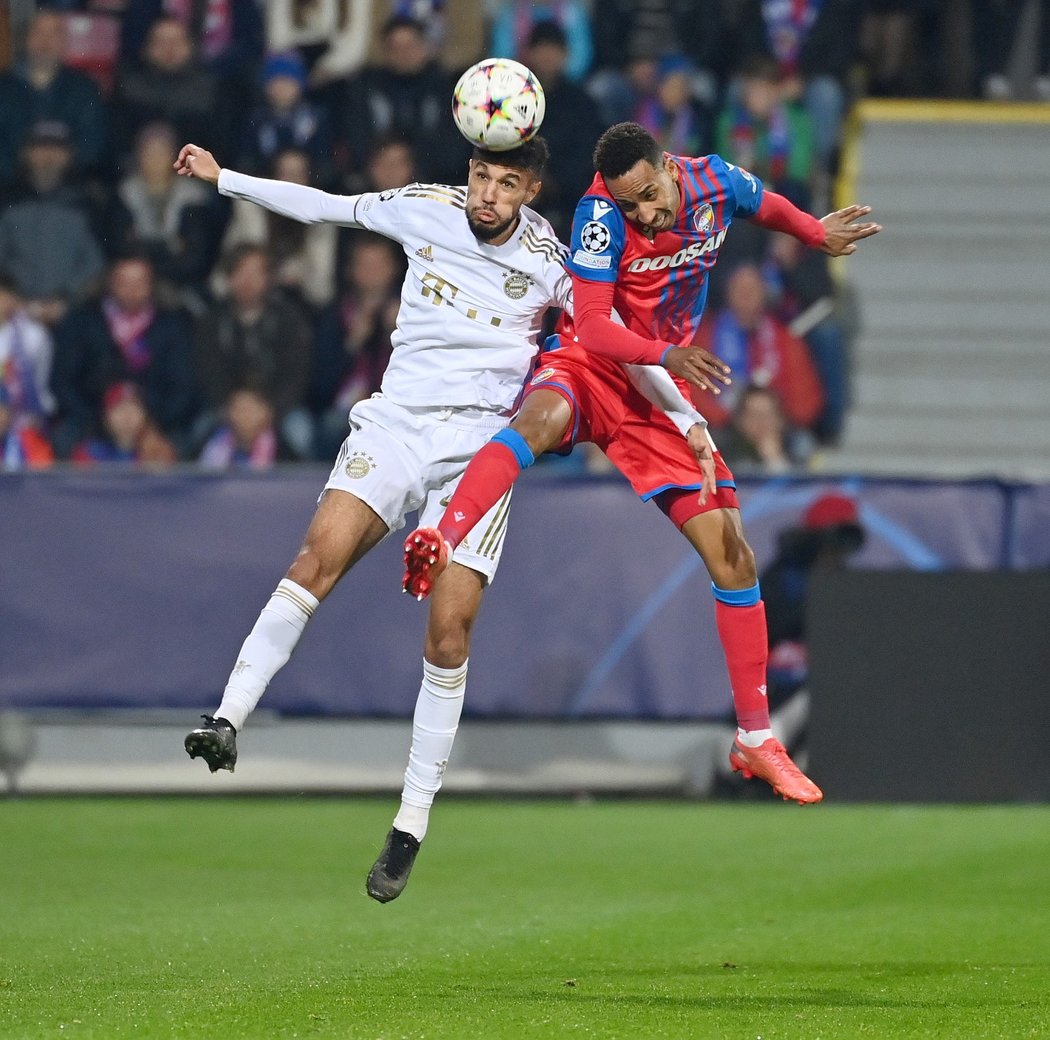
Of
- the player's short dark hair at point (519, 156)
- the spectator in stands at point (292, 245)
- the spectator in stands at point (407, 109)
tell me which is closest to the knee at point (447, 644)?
the player's short dark hair at point (519, 156)

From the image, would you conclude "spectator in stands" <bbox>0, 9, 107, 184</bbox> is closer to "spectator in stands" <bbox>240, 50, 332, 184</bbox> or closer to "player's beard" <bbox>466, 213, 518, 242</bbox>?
"spectator in stands" <bbox>240, 50, 332, 184</bbox>

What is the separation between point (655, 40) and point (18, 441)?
19.5 feet

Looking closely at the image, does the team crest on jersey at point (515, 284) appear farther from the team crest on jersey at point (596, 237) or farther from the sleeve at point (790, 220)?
the sleeve at point (790, 220)

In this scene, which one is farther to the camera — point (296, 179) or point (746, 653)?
point (296, 179)

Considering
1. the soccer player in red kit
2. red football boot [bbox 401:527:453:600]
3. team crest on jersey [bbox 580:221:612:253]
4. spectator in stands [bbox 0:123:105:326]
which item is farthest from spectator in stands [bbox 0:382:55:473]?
red football boot [bbox 401:527:453:600]

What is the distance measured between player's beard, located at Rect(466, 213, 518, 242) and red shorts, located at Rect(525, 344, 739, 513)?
0.49 meters

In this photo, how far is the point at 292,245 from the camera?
14.4 metres

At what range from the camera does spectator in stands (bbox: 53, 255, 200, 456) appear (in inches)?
528

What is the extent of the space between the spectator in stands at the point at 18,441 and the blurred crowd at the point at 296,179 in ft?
0.05

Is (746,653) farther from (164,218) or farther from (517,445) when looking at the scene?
(164,218)

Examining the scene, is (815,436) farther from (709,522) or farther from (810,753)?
(709,522)

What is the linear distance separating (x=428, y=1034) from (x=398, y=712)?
6.39 m

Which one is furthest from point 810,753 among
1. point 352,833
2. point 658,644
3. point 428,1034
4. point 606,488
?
point 428,1034

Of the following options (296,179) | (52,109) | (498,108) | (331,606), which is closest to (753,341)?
(296,179)
